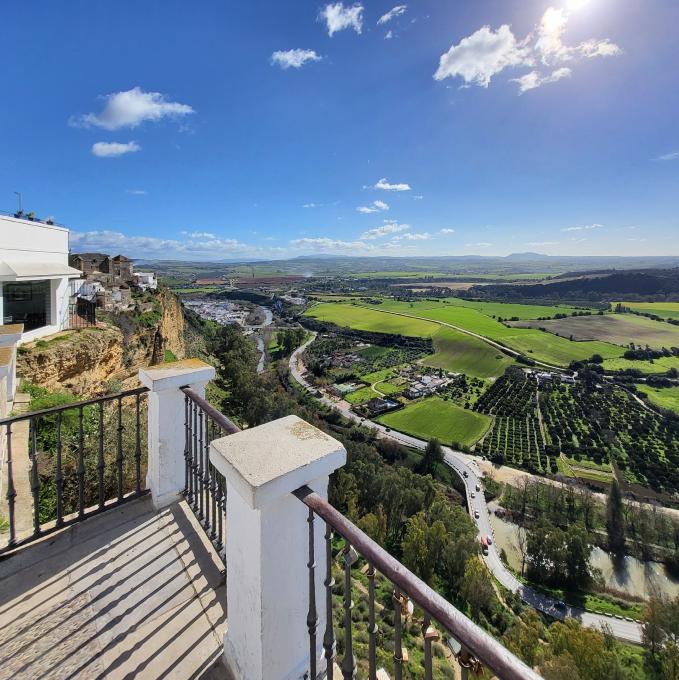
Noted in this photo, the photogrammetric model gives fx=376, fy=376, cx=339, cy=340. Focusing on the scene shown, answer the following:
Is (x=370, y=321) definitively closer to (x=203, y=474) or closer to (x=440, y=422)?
(x=440, y=422)

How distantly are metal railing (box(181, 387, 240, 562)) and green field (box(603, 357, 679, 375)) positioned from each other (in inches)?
2961

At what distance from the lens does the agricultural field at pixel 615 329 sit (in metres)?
76.4

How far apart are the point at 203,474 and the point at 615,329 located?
10309 cm

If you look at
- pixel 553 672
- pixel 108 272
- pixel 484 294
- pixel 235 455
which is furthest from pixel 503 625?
pixel 484 294

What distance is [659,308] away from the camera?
10738 centimetres

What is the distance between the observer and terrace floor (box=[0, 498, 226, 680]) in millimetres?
1929

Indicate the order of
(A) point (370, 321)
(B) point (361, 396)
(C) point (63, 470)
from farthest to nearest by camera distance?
(A) point (370, 321) < (B) point (361, 396) < (C) point (63, 470)

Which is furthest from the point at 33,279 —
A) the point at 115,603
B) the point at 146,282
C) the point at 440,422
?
the point at 440,422

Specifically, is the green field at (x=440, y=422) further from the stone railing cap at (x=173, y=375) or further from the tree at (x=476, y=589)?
the stone railing cap at (x=173, y=375)

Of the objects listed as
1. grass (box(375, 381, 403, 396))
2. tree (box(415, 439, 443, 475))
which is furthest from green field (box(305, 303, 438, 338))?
tree (box(415, 439, 443, 475))

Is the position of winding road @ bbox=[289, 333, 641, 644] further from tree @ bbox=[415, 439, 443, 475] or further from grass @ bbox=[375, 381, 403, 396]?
grass @ bbox=[375, 381, 403, 396]

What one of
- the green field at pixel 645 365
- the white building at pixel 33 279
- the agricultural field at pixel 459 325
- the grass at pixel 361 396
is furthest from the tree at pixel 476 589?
the green field at pixel 645 365

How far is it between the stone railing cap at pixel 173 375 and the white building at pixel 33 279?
10.7m

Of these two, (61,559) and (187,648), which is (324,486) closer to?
(187,648)
